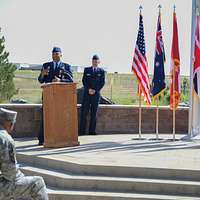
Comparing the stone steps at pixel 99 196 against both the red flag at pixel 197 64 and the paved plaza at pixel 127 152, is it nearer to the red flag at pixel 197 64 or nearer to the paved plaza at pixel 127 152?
the paved plaza at pixel 127 152

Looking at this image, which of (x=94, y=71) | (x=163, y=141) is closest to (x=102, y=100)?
(x=94, y=71)

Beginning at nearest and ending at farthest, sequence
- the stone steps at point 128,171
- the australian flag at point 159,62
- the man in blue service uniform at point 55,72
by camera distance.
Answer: the stone steps at point 128,171 < the man in blue service uniform at point 55,72 < the australian flag at point 159,62

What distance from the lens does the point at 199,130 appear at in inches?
484

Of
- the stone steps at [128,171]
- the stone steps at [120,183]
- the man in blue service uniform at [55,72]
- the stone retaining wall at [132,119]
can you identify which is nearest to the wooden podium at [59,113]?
the man in blue service uniform at [55,72]

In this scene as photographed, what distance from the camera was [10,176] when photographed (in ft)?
20.2

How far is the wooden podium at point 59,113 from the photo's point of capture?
1068 cm

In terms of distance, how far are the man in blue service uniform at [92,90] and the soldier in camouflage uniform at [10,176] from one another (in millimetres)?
6478

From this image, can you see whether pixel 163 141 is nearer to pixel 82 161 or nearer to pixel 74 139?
pixel 74 139

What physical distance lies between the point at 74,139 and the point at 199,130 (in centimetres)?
270

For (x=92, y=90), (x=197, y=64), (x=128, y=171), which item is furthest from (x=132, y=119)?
(x=128, y=171)

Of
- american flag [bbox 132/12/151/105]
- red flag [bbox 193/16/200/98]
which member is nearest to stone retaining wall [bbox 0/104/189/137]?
american flag [bbox 132/12/151/105]

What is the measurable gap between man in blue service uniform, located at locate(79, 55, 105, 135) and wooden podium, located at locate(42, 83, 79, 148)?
1943mm

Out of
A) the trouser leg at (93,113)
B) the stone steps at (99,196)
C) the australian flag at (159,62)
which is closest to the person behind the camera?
the stone steps at (99,196)

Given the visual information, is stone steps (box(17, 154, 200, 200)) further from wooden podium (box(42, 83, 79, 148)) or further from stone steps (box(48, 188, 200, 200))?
wooden podium (box(42, 83, 79, 148))
